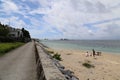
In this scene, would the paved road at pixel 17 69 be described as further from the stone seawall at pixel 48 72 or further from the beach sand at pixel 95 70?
the beach sand at pixel 95 70

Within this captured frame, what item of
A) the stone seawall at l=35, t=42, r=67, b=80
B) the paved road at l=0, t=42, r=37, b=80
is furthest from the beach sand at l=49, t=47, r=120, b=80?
the stone seawall at l=35, t=42, r=67, b=80

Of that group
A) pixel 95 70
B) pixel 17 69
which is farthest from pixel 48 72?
pixel 95 70

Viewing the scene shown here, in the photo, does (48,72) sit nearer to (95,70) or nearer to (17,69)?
(17,69)

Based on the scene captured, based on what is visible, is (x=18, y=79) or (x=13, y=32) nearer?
(x=18, y=79)

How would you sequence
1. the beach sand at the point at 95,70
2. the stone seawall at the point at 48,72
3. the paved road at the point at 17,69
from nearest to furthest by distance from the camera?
the stone seawall at the point at 48,72, the paved road at the point at 17,69, the beach sand at the point at 95,70

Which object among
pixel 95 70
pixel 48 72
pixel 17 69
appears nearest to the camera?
pixel 48 72

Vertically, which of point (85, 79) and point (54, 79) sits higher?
point (54, 79)

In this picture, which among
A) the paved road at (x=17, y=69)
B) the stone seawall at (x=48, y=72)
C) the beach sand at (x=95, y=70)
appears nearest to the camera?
the stone seawall at (x=48, y=72)

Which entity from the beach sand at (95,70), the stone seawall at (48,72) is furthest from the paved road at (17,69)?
the beach sand at (95,70)

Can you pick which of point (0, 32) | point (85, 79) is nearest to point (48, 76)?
point (85, 79)

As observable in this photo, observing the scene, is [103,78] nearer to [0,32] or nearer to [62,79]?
[62,79]

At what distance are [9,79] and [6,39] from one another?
160 feet

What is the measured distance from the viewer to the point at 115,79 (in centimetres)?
1506

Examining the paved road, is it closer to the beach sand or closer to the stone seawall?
the stone seawall
